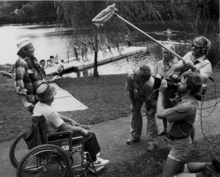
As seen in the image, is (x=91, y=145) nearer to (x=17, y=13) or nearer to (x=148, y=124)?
(x=148, y=124)

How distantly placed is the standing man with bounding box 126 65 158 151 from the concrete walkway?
19cm

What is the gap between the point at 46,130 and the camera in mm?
3156

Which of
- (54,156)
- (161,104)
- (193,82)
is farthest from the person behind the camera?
(54,156)

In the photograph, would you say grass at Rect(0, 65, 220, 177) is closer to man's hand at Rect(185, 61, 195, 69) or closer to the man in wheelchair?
the man in wheelchair

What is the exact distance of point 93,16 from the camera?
33.8 feet

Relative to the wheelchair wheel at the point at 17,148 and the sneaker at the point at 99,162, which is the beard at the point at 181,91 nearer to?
the sneaker at the point at 99,162

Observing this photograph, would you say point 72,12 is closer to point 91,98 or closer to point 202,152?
point 91,98

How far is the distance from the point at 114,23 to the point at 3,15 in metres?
80.0

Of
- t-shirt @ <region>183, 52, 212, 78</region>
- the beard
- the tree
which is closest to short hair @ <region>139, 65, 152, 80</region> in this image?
t-shirt @ <region>183, 52, 212, 78</region>

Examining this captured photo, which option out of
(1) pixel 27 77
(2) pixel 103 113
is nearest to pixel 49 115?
(1) pixel 27 77

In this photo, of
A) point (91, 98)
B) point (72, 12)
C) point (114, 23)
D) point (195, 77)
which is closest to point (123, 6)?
point (114, 23)

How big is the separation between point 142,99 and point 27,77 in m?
1.75

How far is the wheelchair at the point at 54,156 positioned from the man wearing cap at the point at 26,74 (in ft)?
2.20

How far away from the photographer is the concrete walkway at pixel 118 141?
4.15 meters
